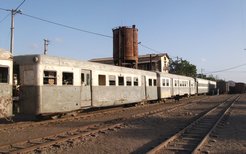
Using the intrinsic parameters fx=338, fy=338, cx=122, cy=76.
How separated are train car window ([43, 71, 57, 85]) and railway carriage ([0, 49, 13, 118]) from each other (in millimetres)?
1725

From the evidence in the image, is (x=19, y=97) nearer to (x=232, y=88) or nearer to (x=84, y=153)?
(x=84, y=153)

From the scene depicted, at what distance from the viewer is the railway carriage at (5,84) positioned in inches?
509

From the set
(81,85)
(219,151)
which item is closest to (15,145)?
(219,151)

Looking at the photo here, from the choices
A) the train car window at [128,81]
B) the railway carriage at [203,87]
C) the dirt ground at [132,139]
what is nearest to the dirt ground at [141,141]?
the dirt ground at [132,139]

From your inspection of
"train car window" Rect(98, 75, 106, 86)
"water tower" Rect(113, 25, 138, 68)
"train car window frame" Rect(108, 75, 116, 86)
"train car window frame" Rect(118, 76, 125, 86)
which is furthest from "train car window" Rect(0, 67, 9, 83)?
"water tower" Rect(113, 25, 138, 68)

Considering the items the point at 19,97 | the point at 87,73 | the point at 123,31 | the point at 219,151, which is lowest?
the point at 219,151

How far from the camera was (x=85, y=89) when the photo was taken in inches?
690

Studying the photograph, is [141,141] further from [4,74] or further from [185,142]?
[4,74]

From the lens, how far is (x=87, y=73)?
17.9m

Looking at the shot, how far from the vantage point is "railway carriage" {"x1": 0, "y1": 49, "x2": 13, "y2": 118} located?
12922 mm

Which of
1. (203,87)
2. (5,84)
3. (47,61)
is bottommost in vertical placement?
(5,84)

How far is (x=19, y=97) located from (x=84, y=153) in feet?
23.0

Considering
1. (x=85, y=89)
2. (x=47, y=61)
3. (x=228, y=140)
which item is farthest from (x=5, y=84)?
(x=228, y=140)

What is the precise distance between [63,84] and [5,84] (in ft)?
10.9
